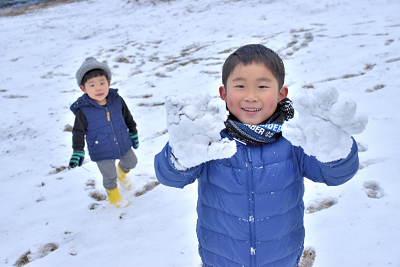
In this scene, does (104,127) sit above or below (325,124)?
below

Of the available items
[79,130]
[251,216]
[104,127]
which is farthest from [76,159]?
[251,216]

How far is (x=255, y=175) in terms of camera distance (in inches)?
57.1

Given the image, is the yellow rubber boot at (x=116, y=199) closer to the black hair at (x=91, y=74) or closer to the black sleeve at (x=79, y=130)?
the black sleeve at (x=79, y=130)

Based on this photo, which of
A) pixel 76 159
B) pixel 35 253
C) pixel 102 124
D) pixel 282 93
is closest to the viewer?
pixel 282 93

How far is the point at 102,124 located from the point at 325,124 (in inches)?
92.0

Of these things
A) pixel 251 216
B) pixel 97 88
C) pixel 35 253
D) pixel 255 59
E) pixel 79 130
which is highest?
pixel 255 59

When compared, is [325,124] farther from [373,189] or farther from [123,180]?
[123,180]

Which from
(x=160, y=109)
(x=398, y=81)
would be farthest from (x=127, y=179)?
(x=398, y=81)

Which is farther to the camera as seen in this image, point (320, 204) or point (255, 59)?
point (320, 204)

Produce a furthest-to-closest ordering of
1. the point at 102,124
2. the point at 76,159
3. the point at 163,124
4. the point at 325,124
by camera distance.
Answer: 1. the point at 163,124
2. the point at 102,124
3. the point at 76,159
4. the point at 325,124

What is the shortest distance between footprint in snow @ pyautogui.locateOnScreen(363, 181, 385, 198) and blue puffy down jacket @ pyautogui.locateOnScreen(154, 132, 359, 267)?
1.57 meters

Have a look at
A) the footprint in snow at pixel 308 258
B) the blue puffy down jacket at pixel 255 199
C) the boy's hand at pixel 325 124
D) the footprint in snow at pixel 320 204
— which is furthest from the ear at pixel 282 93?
the footprint in snow at pixel 320 204

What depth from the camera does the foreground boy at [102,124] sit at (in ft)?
9.00

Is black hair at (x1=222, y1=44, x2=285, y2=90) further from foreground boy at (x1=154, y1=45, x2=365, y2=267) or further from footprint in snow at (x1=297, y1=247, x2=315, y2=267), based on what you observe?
footprint in snow at (x1=297, y1=247, x2=315, y2=267)
